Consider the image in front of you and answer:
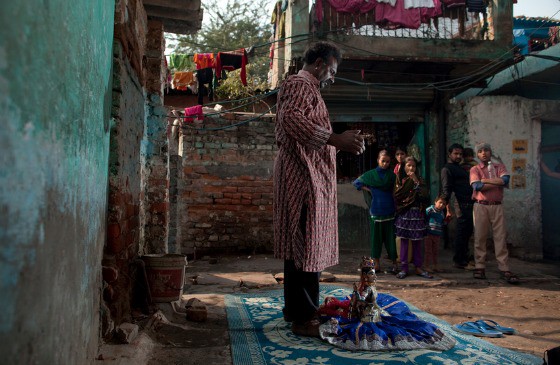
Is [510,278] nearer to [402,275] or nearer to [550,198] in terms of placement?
[402,275]

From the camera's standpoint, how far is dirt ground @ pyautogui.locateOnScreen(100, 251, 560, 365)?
255cm

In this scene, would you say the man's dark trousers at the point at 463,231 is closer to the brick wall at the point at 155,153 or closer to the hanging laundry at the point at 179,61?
the brick wall at the point at 155,153

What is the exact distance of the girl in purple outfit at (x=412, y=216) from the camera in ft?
19.3

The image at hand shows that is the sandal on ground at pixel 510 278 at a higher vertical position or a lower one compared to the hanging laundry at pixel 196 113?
lower

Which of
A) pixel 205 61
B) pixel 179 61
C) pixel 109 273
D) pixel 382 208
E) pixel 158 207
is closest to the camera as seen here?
pixel 109 273

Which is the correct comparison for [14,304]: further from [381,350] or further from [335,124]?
[335,124]

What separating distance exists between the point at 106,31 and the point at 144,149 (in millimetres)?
2110

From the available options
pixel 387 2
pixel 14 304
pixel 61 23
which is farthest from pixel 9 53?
pixel 387 2

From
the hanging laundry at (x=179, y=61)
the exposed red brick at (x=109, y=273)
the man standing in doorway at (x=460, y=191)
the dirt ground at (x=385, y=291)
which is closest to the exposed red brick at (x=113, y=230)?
the exposed red brick at (x=109, y=273)

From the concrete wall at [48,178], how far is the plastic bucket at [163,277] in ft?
4.05

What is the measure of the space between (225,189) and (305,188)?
5.37m

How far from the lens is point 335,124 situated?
9.57 meters

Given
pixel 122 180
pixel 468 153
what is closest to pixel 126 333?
pixel 122 180

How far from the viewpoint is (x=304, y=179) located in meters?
2.79
